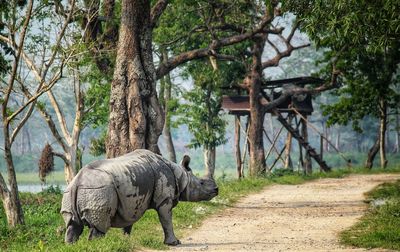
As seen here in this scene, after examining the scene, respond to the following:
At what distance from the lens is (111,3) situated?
22.6m

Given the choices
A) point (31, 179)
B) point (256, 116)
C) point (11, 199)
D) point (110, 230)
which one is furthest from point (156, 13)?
point (31, 179)

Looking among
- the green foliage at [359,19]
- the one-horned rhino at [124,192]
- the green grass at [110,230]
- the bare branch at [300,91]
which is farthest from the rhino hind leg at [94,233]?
the bare branch at [300,91]

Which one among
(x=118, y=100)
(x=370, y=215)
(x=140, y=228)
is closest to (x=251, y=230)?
(x=140, y=228)

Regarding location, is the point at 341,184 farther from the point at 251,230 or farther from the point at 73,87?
the point at 251,230

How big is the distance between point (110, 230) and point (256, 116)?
19.0 metres

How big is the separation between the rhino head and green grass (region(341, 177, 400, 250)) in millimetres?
2415

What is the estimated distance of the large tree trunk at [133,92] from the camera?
62.9 feet

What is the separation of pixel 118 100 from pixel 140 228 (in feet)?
16.9

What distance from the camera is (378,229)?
1393cm

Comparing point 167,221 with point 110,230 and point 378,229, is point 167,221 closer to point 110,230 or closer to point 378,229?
point 110,230

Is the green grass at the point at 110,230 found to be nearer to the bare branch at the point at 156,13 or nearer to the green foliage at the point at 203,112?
the bare branch at the point at 156,13

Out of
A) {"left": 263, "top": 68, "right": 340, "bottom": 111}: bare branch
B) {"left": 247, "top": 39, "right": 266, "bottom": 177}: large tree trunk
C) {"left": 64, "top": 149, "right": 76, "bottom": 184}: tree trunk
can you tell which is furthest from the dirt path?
{"left": 263, "top": 68, "right": 340, "bottom": 111}: bare branch

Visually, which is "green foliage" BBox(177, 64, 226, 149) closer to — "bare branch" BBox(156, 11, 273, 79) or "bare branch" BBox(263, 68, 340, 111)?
"bare branch" BBox(263, 68, 340, 111)

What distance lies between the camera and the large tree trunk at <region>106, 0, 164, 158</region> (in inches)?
755
